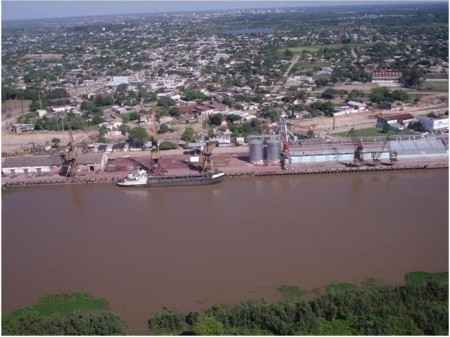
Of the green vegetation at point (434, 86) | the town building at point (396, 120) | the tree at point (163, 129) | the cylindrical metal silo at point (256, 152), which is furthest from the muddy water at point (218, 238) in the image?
the green vegetation at point (434, 86)

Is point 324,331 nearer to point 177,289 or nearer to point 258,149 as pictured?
point 177,289

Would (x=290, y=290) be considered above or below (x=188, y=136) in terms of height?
below

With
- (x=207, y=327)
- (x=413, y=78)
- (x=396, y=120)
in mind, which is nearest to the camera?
(x=207, y=327)

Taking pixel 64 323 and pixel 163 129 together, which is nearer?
pixel 64 323

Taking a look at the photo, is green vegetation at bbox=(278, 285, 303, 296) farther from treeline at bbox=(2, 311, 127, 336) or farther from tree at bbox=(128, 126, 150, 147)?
tree at bbox=(128, 126, 150, 147)

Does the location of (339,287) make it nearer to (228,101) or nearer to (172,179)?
(172,179)

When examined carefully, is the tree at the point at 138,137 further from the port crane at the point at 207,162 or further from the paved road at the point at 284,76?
the paved road at the point at 284,76

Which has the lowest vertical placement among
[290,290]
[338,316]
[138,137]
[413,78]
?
[290,290]

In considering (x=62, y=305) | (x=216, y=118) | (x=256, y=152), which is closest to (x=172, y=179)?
(x=256, y=152)
